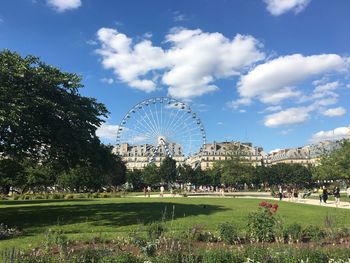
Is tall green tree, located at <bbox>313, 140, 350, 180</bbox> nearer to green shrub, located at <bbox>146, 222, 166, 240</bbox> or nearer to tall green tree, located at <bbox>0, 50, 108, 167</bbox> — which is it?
tall green tree, located at <bbox>0, 50, 108, 167</bbox>

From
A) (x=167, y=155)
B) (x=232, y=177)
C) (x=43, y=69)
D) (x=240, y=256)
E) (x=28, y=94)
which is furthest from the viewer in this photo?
(x=167, y=155)

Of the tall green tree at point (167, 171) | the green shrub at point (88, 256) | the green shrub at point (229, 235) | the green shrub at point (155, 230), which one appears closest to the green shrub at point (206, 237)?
the green shrub at point (229, 235)

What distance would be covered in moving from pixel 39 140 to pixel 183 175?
118m

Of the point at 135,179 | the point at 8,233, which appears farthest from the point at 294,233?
the point at 135,179

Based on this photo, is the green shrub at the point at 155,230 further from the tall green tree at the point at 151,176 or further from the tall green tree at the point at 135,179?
the tall green tree at the point at 135,179

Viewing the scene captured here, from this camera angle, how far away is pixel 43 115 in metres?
30.0

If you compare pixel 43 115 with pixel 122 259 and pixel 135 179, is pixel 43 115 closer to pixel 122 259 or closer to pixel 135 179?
pixel 122 259

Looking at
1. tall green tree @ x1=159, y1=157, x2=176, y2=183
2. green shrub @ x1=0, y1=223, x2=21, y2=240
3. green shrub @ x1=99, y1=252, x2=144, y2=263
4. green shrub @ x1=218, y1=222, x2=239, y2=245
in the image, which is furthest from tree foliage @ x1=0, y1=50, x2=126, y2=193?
tall green tree @ x1=159, y1=157, x2=176, y2=183

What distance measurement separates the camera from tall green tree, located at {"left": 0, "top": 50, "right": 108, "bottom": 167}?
90.5 ft

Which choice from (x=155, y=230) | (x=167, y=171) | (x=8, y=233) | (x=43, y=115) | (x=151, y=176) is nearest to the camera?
(x=155, y=230)

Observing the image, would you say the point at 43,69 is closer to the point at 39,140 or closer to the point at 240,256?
the point at 39,140

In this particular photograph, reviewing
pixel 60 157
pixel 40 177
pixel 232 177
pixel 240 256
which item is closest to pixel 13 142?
pixel 60 157

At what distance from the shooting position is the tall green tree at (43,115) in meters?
27.6

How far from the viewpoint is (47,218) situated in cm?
2941
